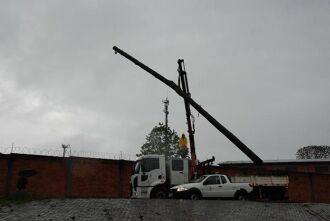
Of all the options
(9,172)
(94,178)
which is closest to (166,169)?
(94,178)

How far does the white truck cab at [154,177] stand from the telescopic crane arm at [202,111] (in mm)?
3287

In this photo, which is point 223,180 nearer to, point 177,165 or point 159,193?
point 177,165

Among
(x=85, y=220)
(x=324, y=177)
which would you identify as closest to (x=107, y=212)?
(x=85, y=220)

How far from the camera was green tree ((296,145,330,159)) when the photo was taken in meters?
72.1

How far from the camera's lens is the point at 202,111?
2391 cm

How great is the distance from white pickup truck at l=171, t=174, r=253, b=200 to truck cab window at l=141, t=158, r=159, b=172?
1789 mm

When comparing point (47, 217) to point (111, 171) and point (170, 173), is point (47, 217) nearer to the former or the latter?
point (170, 173)

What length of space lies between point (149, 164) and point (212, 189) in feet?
11.4

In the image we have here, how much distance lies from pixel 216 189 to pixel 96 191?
8201 millimetres

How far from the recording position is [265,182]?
22984 mm

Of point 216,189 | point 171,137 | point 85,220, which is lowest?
point 85,220

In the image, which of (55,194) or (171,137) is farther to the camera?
(171,137)

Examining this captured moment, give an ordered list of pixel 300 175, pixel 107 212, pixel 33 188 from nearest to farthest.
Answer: pixel 107 212, pixel 33 188, pixel 300 175

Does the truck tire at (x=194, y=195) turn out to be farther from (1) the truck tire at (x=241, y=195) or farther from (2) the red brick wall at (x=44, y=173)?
(2) the red brick wall at (x=44, y=173)
